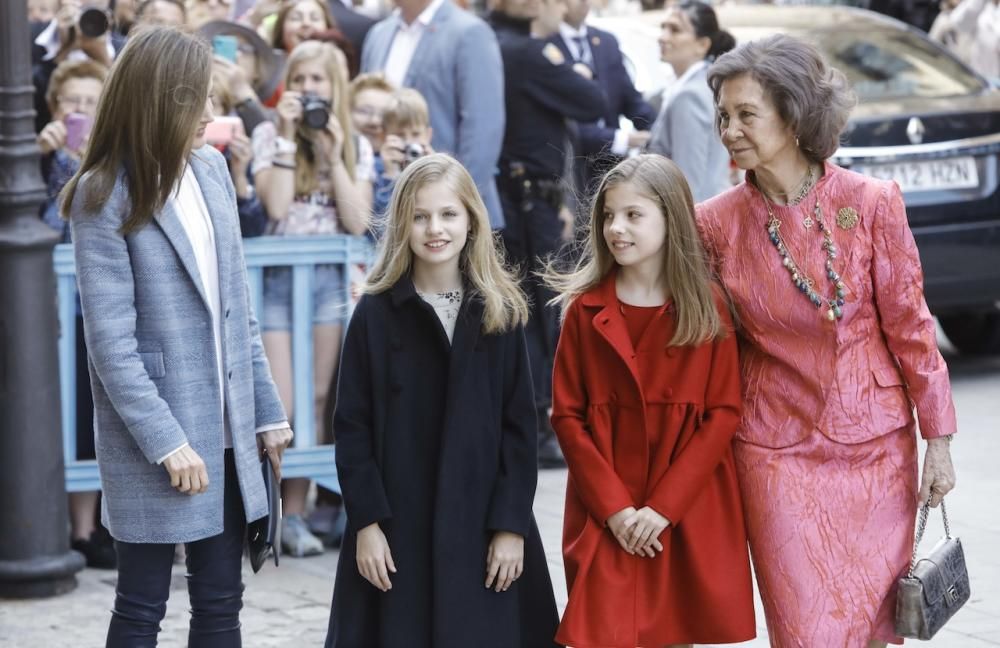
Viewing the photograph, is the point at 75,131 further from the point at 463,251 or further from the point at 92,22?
the point at 463,251

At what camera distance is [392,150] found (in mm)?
6797

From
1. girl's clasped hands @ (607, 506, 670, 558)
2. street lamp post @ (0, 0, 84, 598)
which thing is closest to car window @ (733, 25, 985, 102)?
street lamp post @ (0, 0, 84, 598)

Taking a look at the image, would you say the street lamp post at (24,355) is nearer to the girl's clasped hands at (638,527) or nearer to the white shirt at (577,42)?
the girl's clasped hands at (638,527)

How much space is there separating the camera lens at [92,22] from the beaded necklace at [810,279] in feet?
13.3

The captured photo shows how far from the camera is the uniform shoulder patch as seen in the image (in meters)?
7.84

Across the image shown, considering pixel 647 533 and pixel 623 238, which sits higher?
pixel 623 238

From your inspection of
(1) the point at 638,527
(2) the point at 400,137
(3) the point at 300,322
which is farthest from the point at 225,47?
(1) the point at 638,527

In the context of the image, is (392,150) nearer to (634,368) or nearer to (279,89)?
(279,89)

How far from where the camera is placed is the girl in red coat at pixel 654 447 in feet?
13.1

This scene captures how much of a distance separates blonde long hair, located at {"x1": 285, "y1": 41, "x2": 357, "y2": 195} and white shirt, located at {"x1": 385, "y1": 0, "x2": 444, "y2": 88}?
735mm

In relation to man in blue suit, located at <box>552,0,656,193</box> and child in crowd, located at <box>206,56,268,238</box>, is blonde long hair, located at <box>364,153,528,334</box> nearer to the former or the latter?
child in crowd, located at <box>206,56,268,238</box>

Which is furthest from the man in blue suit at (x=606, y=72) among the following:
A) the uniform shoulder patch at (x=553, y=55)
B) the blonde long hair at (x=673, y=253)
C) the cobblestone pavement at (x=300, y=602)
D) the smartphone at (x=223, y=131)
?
the blonde long hair at (x=673, y=253)

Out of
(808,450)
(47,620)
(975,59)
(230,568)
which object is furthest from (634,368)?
(975,59)

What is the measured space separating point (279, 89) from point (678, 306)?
3.88 m
